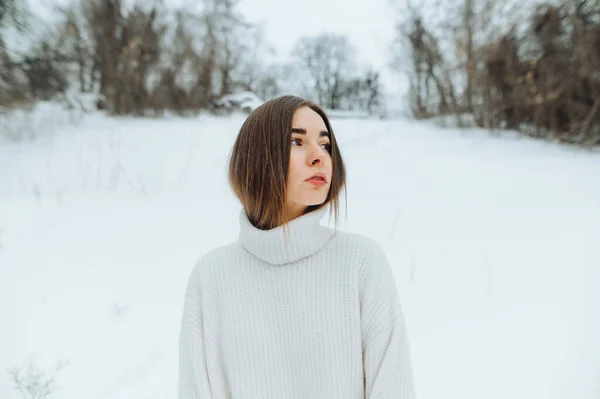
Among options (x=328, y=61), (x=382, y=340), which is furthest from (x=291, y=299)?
(x=328, y=61)

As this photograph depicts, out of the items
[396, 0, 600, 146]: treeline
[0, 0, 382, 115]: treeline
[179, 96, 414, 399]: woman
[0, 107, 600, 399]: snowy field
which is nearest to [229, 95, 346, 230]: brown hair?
[179, 96, 414, 399]: woman

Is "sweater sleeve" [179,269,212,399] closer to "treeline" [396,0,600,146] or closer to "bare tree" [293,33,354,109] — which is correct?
"bare tree" [293,33,354,109]

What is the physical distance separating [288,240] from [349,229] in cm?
154

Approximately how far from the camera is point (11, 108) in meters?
2.61

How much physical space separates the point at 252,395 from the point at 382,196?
2009 mm

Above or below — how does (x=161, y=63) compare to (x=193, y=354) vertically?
above

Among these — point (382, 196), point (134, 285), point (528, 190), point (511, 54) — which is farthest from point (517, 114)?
point (134, 285)

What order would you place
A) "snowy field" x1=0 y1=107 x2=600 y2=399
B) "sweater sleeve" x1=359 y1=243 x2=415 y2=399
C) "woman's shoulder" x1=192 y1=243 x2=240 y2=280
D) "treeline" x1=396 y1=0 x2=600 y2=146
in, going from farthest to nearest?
"treeline" x1=396 y1=0 x2=600 y2=146 → "snowy field" x1=0 y1=107 x2=600 y2=399 → "woman's shoulder" x1=192 y1=243 x2=240 y2=280 → "sweater sleeve" x1=359 y1=243 x2=415 y2=399

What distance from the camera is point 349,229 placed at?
2.35 meters

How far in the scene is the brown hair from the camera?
825 mm

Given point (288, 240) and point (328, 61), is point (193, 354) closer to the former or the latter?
point (288, 240)

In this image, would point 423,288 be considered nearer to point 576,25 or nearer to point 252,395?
point 252,395

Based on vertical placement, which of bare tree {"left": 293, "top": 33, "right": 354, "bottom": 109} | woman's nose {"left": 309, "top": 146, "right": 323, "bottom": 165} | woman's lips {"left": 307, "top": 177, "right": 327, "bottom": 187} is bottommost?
woman's lips {"left": 307, "top": 177, "right": 327, "bottom": 187}

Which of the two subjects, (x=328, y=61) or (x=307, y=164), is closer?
(x=307, y=164)
